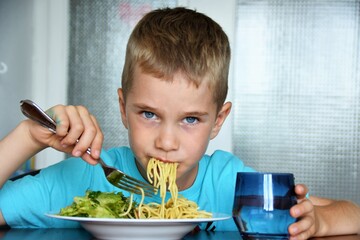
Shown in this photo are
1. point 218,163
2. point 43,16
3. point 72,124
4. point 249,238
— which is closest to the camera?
point 249,238

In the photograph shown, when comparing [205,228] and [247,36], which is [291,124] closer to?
[247,36]

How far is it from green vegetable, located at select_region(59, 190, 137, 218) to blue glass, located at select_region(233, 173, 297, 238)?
0.22 meters

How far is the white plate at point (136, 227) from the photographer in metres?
0.95

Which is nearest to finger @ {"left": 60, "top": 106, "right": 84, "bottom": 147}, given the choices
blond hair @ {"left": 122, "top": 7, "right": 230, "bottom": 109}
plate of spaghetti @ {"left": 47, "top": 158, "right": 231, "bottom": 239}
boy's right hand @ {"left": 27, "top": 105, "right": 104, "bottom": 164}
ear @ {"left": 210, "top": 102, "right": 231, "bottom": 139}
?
boy's right hand @ {"left": 27, "top": 105, "right": 104, "bottom": 164}

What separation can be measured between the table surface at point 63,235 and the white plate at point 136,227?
7 cm

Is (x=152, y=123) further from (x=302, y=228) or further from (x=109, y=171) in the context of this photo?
(x=302, y=228)

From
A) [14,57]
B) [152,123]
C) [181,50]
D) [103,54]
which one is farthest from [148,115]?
[14,57]

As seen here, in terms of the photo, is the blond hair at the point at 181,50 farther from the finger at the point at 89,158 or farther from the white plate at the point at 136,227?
the white plate at the point at 136,227

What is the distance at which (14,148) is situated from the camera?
4.23 feet

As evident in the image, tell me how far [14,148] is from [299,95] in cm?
219

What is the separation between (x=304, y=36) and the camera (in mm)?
3256

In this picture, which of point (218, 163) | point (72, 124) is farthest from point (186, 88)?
point (218, 163)

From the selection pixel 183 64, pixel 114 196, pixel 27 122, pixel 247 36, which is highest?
pixel 247 36

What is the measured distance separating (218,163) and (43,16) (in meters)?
1.88
